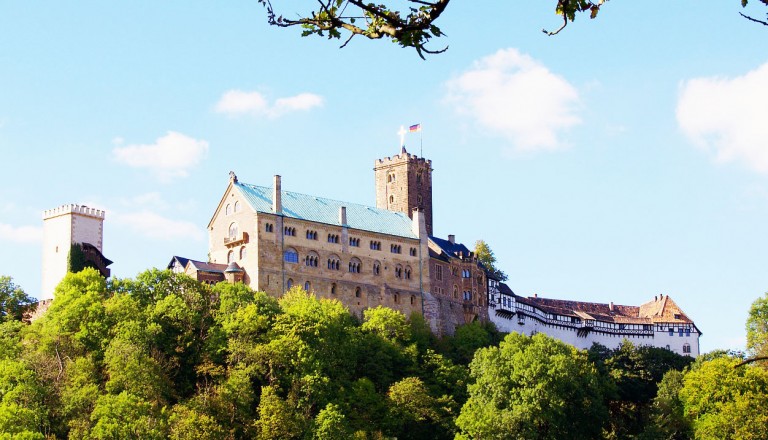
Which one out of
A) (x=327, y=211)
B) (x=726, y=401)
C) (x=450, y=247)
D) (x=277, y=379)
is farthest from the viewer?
(x=450, y=247)

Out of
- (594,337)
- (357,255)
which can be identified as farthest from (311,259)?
(594,337)

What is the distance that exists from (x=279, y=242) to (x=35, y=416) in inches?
1105

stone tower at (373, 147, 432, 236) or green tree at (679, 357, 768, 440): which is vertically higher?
stone tower at (373, 147, 432, 236)

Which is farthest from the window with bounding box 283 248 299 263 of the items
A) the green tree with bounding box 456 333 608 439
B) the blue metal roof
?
the green tree with bounding box 456 333 608 439

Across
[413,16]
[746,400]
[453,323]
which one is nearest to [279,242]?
[453,323]

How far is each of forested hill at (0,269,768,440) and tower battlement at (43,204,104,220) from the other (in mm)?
8040

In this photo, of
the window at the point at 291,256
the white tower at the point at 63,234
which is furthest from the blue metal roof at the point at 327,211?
the white tower at the point at 63,234

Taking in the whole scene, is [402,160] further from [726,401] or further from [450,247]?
[726,401]

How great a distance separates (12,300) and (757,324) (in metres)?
63.6

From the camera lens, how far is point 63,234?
305 ft

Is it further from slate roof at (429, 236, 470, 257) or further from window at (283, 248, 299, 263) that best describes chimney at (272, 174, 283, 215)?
slate roof at (429, 236, 470, 257)

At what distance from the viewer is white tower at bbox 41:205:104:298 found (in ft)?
302

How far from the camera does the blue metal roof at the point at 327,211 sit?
320 ft

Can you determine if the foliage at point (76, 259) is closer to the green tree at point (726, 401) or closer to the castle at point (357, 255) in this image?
the castle at point (357, 255)
